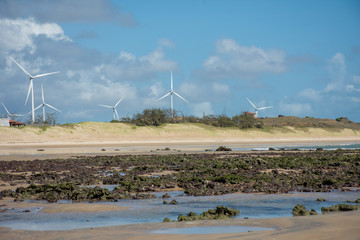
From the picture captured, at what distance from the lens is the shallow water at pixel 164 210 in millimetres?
11258

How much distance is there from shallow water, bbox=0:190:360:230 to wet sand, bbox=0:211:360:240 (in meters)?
0.85

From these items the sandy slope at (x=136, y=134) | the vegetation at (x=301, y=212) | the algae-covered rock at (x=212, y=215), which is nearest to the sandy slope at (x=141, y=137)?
the sandy slope at (x=136, y=134)

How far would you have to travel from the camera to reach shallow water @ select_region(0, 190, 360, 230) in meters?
11.3

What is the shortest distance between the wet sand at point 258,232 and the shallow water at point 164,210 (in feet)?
2.80

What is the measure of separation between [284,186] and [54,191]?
9134 millimetres

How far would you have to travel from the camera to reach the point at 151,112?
274 ft

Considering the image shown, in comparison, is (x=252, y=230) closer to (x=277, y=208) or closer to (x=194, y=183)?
(x=277, y=208)

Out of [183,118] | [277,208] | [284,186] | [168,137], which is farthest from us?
[183,118]

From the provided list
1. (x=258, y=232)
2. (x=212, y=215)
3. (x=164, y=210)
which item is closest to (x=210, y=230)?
(x=258, y=232)

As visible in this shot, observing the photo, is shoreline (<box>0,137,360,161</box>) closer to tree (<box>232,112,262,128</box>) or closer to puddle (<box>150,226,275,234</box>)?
tree (<box>232,112,262,128</box>)

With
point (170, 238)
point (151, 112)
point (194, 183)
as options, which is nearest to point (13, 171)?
point (194, 183)

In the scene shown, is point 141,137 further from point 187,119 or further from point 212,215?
point 212,215

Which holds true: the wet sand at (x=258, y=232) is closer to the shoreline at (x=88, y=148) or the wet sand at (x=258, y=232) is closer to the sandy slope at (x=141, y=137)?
the shoreline at (x=88, y=148)

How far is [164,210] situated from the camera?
42.9 feet
